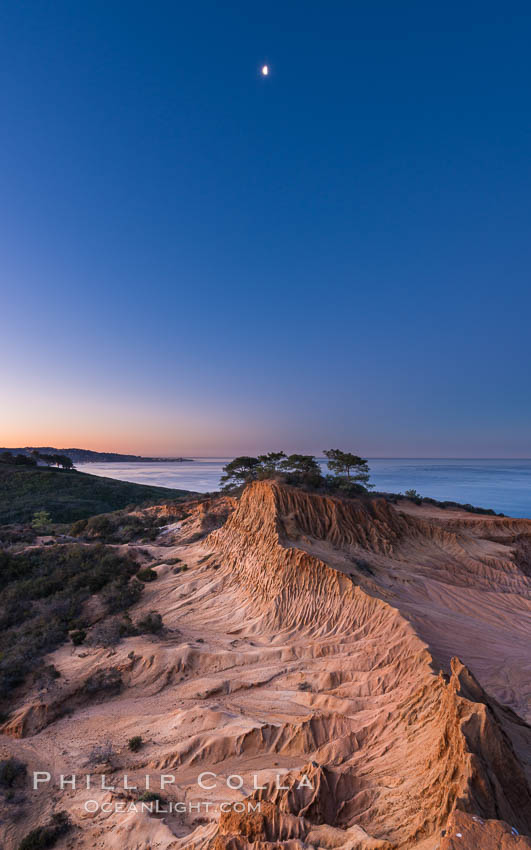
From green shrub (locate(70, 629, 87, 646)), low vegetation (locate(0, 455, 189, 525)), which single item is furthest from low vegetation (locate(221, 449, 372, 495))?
green shrub (locate(70, 629, 87, 646))

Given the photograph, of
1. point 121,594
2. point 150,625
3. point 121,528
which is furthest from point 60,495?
point 150,625

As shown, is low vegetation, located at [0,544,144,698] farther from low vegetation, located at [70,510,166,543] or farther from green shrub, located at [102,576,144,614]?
low vegetation, located at [70,510,166,543]

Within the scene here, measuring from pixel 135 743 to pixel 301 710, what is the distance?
13.3ft

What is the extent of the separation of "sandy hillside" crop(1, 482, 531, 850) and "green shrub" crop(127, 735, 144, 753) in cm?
18

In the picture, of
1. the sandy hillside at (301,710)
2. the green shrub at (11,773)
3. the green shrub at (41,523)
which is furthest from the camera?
the green shrub at (41,523)

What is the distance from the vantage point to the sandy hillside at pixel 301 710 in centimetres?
465

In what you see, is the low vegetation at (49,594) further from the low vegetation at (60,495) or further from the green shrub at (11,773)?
the low vegetation at (60,495)

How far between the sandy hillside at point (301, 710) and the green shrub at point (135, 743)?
184 mm

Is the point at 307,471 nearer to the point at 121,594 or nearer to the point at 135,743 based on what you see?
the point at 121,594

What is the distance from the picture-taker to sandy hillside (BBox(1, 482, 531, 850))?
465 cm

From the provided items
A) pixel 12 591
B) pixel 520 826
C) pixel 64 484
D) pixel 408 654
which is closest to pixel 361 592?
pixel 408 654

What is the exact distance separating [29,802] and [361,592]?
387 inches

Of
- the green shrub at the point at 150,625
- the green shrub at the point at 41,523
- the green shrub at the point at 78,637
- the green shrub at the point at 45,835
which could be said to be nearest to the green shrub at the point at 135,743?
the green shrub at the point at 45,835

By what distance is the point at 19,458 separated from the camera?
80.4 meters
